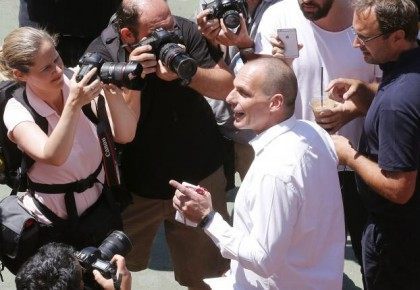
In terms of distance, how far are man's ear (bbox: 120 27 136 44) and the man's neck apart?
0.83 meters

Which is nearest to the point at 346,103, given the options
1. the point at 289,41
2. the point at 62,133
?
the point at 289,41

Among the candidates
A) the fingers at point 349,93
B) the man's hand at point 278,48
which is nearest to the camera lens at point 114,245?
the man's hand at point 278,48

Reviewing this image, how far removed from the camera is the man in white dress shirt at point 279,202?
2.65 meters

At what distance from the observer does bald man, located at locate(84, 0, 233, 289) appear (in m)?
3.46

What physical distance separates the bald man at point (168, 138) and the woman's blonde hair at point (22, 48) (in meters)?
0.35

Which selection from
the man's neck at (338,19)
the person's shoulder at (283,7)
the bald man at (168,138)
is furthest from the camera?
the person's shoulder at (283,7)

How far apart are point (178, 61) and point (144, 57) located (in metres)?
0.19

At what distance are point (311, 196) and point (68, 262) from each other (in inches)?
33.3

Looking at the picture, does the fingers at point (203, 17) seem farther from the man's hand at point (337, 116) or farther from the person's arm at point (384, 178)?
the person's arm at point (384, 178)

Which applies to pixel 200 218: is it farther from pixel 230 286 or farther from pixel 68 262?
pixel 68 262

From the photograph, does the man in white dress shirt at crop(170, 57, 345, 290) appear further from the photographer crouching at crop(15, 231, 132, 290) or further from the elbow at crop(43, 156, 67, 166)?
the elbow at crop(43, 156, 67, 166)

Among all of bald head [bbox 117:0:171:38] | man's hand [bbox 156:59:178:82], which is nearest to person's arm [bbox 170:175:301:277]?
man's hand [bbox 156:59:178:82]

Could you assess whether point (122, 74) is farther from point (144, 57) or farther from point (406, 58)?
point (406, 58)

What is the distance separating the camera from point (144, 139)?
11.8ft
